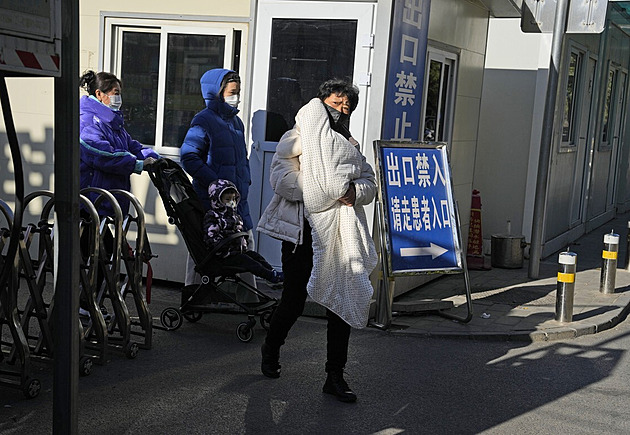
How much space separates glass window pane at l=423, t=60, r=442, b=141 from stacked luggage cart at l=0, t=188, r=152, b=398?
Answer: 12.0 feet

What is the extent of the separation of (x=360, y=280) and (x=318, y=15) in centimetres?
325

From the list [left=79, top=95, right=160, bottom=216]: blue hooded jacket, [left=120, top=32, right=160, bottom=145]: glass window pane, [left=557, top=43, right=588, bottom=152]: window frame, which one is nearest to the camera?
[left=79, top=95, right=160, bottom=216]: blue hooded jacket

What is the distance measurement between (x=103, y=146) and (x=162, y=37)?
2.08m

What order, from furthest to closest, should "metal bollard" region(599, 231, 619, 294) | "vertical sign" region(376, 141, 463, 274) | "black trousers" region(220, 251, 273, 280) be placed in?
"metal bollard" region(599, 231, 619, 294) → "vertical sign" region(376, 141, 463, 274) → "black trousers" region(220, 251, 273, 280)

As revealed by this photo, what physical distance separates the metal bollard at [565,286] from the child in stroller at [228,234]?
264cm

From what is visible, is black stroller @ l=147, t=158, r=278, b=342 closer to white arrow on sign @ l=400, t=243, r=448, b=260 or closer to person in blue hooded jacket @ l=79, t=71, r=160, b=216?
person in blue hooded jacket @ l=79, t=71, r=160, b=216

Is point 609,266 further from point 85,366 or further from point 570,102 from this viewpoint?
point 85,366

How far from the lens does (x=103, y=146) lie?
6793 millimetres

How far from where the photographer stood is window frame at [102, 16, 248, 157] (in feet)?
27.3

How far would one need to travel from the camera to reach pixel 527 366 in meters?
6.71

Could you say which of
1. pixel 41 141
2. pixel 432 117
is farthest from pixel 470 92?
pixel 41 141

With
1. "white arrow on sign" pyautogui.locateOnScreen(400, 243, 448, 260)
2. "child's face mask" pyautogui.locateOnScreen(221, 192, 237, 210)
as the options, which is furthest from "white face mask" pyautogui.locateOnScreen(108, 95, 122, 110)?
"white arrow on sign" pyautogui.locateOnScreen(400, 243, 448, 260)

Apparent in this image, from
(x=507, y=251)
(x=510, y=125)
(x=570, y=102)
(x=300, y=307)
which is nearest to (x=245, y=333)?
(x=300, y=307)

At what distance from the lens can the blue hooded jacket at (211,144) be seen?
7332mm
